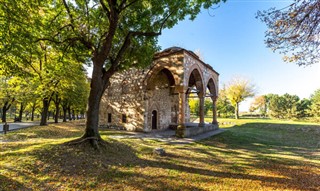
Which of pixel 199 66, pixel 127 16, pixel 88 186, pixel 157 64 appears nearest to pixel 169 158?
pixel 88 186

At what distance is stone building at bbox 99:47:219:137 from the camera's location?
13055mm

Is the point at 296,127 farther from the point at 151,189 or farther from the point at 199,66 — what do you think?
the point at 151,189

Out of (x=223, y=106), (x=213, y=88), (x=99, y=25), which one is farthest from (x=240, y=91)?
(x=99, y=25)

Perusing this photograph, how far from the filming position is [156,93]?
55.8 feet

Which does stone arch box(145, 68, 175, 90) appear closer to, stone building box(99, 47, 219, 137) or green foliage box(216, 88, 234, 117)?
stone building box(99, 47, 219, 137)

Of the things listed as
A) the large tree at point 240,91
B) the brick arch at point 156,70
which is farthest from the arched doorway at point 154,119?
the large tree at point 240,91

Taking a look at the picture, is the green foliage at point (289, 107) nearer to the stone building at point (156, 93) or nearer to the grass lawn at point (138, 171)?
the stone building at point (156, 93)

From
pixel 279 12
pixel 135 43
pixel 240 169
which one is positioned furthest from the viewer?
pixel 135 43

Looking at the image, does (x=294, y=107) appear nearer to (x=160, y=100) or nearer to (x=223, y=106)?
(x=223, y=106)

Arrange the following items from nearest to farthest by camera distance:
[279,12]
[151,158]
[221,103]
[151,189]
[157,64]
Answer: [151,189]
[279,12]
[151,158]
[157,64]
[221,103]

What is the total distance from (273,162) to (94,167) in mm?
7733

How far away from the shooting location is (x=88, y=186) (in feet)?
14.4

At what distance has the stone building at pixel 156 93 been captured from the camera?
13.1 metres

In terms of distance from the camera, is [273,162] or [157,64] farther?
[157,64]
